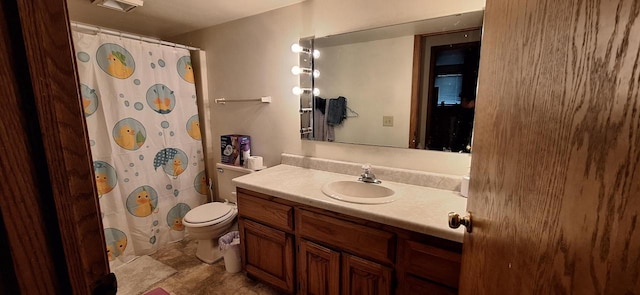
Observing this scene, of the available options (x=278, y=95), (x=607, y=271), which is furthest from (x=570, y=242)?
(x=278, y=95)

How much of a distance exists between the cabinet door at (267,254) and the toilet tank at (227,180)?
0.74 metres

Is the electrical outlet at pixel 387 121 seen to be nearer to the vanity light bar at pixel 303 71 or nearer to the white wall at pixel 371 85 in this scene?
the white wall at pixel 371 85

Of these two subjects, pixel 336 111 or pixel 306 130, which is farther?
pixel 306 130

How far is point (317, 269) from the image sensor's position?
1496mm

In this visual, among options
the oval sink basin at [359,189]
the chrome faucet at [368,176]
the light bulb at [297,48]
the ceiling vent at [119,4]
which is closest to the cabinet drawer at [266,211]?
the oval sink basin at [359,189]

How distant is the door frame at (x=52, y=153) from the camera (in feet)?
1.03

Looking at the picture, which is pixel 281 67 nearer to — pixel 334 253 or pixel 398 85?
pixel 398 85

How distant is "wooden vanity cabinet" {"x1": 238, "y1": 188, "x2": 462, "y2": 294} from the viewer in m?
1.15

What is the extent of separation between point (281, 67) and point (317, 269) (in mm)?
1526

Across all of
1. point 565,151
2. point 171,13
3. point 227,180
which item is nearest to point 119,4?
point 171,13

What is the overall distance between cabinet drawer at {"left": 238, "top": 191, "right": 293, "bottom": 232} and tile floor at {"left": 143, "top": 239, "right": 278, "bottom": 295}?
0.56 metres

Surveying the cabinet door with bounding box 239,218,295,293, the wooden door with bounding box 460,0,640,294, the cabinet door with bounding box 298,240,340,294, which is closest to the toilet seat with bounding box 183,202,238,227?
the cabinet door with bounding box 239,218,295,293

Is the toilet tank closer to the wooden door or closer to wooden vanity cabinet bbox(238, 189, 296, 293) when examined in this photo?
wooden vanity cabinet bbox(238, 189, 296, 293)

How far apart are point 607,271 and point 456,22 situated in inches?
58.3
